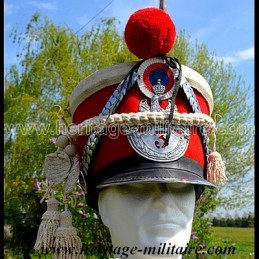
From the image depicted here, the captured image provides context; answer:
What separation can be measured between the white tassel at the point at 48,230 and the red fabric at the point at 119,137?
0.20 meters

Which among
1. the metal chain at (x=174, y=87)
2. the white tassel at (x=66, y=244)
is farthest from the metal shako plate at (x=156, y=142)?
the white tassel at (x=66, y=244)

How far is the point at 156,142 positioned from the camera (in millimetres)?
1388

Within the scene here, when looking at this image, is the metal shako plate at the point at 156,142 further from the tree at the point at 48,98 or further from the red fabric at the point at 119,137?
the tree at the point at 48,98

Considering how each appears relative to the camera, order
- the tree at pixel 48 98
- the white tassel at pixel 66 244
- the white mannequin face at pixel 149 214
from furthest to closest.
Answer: the tree at pixel 48 98, the white tassel at pixel 66 244, the white mannequin face at pixel 149 214

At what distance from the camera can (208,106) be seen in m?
1.58

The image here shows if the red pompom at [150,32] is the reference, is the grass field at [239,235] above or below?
below

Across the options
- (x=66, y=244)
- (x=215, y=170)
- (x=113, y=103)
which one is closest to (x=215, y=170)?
(x=215, y=170)

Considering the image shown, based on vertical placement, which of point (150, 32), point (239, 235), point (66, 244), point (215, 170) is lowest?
point (239, 235)

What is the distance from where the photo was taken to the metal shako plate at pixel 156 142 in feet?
4.52

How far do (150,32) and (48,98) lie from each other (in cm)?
529

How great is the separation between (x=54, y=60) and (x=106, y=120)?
5466 millimetres

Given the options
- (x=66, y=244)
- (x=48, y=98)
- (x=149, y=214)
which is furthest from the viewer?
(x=48, y=98)

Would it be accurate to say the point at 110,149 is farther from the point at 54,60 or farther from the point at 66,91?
the point at 54,60

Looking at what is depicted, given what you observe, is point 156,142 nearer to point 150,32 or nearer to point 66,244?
point 150,32
